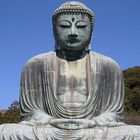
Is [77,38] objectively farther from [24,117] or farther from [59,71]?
[24,117]

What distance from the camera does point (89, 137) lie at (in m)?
9.58

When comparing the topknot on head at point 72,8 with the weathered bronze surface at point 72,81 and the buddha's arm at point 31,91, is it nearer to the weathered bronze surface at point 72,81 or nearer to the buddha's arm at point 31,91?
the weathered bronze surface at point 72,81

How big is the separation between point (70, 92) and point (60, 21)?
4.40 feet

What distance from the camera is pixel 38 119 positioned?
10.1 metres

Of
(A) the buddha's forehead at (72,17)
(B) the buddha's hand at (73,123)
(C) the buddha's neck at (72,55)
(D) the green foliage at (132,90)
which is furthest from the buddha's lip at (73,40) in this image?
(D) the green foliage at (132,90)

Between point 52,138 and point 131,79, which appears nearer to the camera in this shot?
point 52,138

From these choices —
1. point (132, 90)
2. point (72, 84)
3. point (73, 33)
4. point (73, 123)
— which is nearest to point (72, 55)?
point (73, 33)

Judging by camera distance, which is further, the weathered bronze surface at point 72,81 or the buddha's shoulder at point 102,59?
the buddha's shoulder at point 102,59

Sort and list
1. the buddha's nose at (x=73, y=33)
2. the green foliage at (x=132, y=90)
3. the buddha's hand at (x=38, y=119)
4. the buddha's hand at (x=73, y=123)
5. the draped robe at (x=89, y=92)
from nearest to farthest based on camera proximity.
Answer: the buddha's hand at (x=73, y=123)
the buddha's hand at (x=38, y=119)
the draped robe at (x=89, y=92)
the buddha's nose at (x=73, y=33)
the green foliage at (x=132, y=90)

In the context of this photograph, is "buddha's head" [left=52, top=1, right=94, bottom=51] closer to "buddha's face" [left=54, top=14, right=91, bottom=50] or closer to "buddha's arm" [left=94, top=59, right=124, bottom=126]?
"buddha's face" [left=54, top=14, right=91, bottom=50]

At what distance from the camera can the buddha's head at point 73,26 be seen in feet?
35.3

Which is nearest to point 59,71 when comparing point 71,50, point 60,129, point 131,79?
point 71,50

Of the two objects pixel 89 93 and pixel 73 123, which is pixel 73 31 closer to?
pixel 89 93

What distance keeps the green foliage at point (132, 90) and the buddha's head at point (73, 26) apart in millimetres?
23807
